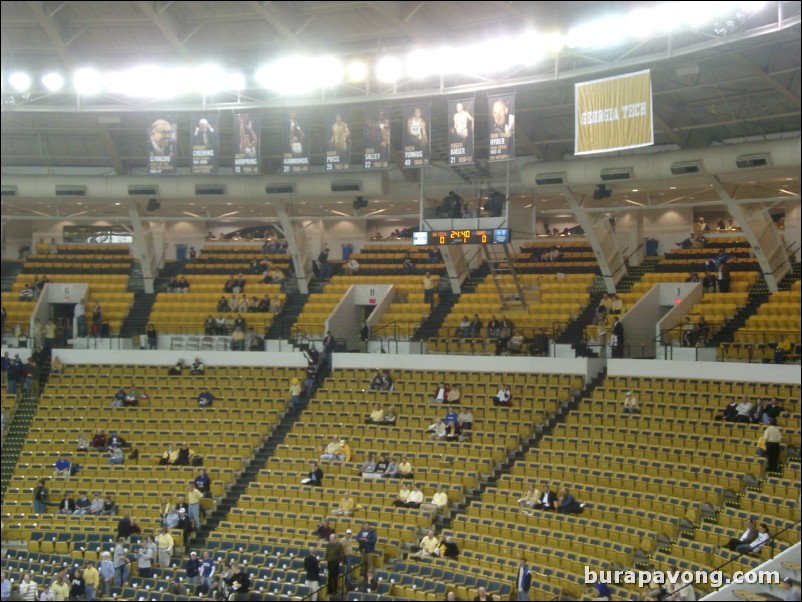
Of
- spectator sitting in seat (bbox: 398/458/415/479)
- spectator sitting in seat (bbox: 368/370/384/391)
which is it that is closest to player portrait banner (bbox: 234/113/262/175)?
spectator sitting in seat (bbox: 368/370/384/391)

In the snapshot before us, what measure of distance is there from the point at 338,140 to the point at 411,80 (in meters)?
2.61

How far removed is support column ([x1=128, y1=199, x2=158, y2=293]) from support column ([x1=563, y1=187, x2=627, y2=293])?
1506cm

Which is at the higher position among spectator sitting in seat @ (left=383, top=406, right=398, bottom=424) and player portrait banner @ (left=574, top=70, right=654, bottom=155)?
player portrait banner @ (left=574, top=70, right=654, bottom=155)

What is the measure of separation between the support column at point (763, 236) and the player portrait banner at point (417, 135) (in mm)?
8114

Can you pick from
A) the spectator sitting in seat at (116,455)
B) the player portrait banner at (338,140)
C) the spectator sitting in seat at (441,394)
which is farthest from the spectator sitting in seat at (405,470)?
the player portrait banner at (338,140)

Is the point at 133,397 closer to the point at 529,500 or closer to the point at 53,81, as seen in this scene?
the point at 53,81

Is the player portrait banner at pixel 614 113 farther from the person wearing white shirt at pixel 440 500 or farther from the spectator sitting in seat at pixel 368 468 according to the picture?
the spectator sitting in seat at pixel 368 468

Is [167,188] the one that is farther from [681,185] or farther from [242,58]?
[681,185]

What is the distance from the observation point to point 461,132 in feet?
96.2

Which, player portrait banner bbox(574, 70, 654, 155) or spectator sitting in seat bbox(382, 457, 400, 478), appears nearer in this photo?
player portrait banner bbox(574, 70, 654, 155)

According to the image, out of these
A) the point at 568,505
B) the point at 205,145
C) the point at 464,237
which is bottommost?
the point at 568,505

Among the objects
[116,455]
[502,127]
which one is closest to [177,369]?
[116,455]

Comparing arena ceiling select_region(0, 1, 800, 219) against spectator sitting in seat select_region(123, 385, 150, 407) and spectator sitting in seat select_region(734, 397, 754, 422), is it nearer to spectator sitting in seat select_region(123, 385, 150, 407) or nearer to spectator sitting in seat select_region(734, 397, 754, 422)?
spectator sitting in seat select_region(734, 397, 754, 422)

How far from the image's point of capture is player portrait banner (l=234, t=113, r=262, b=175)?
103 feet
